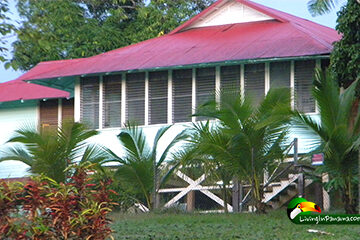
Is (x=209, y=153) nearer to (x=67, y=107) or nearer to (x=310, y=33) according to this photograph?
(x=310, y=33)

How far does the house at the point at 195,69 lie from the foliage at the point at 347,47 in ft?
7.96

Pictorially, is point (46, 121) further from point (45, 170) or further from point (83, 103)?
point (45, 170)

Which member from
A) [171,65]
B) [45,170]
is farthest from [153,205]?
[171,65]

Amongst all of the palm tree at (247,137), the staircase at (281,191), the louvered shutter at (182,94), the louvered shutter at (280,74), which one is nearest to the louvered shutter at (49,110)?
the louvered shutter at (182,94)

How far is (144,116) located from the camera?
77.9 ft

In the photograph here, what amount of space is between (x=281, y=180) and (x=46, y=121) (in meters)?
10.4

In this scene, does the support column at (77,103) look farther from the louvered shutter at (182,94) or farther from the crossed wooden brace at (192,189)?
the crossed wooden brace at (192,189)

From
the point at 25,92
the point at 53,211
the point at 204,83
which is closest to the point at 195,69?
the point at 204,83

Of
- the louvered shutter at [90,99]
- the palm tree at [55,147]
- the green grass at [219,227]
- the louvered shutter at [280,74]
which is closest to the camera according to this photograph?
the green grass at [219,227]

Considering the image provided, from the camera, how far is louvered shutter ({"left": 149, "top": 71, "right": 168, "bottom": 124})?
77.4 feet

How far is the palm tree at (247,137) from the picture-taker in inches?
676

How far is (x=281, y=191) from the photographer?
21.5m

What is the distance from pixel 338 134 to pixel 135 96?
361 inches

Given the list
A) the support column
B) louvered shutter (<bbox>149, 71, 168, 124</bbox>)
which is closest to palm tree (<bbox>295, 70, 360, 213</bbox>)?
louvered shutter (<bbox>149, 71, 168, 124</bbox>)
